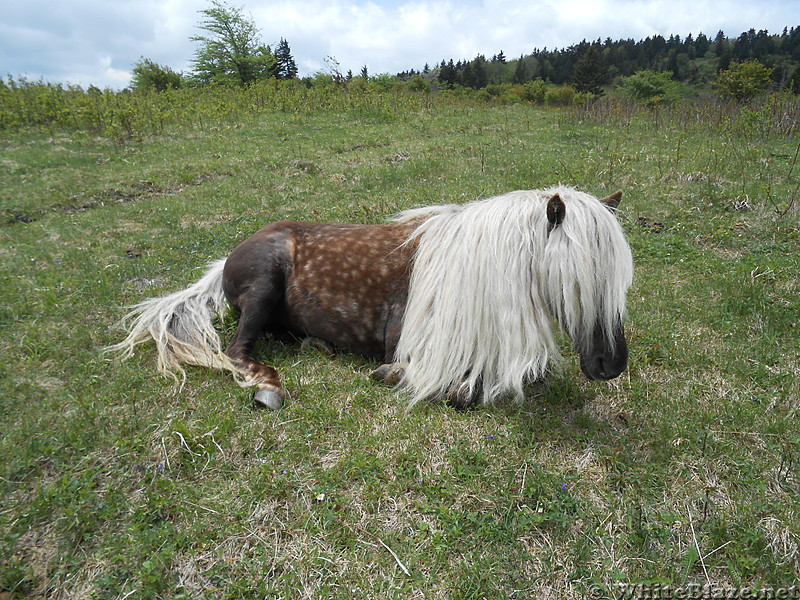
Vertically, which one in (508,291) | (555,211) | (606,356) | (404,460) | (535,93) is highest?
(535,93)

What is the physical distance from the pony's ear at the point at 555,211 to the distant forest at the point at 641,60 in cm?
6642

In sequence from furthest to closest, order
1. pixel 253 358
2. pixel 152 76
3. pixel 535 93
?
pixel 535 93
pixel 152 76
pixel 253 358

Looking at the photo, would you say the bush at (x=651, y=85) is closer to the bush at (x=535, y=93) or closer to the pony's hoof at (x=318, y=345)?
the bush at (x=535, y=93)

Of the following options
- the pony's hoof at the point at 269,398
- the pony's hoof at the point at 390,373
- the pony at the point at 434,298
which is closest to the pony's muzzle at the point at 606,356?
the pony at the point at 434,298

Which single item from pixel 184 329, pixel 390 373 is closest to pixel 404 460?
pixel 390 373

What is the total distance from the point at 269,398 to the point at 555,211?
2384 millimetres

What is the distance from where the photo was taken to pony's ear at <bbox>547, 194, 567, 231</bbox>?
2.74m

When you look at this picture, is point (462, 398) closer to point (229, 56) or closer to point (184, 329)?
point (184, 329)

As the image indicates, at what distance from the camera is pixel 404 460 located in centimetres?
278

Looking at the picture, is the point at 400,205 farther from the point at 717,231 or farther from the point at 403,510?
the point at 403,510

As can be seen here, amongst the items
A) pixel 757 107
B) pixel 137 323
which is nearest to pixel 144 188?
pixel 137 323

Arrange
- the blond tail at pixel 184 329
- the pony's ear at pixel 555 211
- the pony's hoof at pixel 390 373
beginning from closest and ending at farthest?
the pony's ear at pixel 555 211, the pony's hoof at pixel 390 373, the blond tail at pixel 184 329

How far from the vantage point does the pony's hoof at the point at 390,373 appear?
3.51m

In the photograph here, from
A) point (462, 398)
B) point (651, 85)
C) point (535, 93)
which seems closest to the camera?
point (462, 398)
